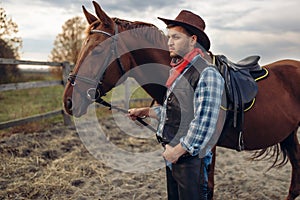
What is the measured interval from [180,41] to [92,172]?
9.47ft

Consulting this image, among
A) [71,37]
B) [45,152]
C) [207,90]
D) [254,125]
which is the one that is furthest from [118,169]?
[71,37]

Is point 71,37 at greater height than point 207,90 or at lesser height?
greater

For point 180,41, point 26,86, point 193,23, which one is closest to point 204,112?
point 180,41

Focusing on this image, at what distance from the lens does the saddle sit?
2096 millimetres

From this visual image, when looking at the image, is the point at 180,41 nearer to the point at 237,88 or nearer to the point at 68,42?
the point at 237,88

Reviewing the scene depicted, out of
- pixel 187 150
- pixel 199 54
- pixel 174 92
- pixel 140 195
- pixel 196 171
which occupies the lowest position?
pixel 140 195

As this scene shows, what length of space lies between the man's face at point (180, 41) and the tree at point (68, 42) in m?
15.4

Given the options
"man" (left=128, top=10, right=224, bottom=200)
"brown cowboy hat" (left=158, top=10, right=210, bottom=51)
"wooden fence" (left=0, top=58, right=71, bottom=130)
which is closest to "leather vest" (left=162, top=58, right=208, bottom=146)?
"man" (left=128, top=10, right=224, bottom=200)

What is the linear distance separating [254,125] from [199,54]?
1.11m

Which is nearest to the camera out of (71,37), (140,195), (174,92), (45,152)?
(174,92)

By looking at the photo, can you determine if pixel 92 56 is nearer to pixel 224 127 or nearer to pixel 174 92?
pixel 174 92

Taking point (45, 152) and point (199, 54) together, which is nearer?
point (199, 54)

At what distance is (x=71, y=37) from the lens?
16.7m

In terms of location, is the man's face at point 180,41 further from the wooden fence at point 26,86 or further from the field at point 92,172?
the wooden fence at point 26,86
